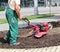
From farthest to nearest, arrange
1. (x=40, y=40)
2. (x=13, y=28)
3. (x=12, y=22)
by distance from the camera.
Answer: (x=40, y=40)
(x=13, y=28)
(x=12, y=22)

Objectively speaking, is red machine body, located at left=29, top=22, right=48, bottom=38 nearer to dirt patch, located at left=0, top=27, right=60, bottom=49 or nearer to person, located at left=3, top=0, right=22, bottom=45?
dirt patch, located at left=0, top=27, right=60, bottom=49

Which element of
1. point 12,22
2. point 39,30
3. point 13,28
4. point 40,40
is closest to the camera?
point 12,22

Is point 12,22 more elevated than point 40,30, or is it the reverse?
point 12,22

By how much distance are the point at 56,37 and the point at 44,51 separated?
2247 millimetres

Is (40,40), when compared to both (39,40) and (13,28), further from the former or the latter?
(13,28)

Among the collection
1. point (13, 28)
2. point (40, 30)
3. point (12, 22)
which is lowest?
point (40, 30)

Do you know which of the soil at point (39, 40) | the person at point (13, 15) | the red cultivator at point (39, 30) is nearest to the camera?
the soil at point (39, 40)

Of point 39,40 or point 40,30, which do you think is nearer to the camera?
point 39,40

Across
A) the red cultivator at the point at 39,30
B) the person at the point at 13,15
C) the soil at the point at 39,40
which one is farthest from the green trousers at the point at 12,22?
the red cultivator at the point at 39,30

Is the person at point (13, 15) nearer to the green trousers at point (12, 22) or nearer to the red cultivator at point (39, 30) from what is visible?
Result: the green trousers at point (12, 22)

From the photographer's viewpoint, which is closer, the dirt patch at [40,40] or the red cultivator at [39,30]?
the dirt patch at [40,40]

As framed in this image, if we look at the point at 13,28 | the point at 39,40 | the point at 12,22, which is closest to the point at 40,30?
the point at 39,40

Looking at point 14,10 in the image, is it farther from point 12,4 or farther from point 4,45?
point 4,45

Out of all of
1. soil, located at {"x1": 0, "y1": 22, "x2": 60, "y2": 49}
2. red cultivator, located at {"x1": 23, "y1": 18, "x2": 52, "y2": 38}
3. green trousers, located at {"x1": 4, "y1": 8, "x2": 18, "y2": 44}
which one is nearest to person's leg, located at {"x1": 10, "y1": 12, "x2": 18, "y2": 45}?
green trousers, located at {"x1": 4, "y1": 8, "x2": 18, "y2": 44}
